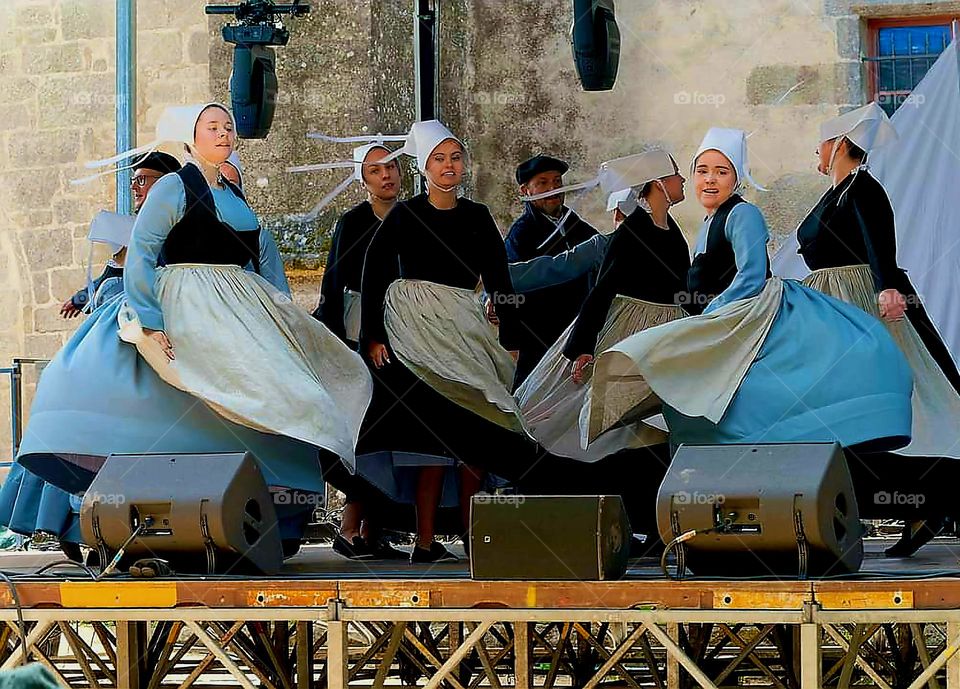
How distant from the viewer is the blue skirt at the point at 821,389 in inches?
Answer: 226

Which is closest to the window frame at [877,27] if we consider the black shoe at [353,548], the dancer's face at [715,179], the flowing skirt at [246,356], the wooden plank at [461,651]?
the dancer's face at [715,179]

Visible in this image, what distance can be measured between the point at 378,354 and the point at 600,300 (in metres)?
0.86

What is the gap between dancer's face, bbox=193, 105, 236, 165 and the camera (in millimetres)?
6188

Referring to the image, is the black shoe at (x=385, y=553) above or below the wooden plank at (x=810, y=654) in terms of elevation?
above

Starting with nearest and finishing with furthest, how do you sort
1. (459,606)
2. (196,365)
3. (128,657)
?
(459,606) < (128,657) < (196,365)

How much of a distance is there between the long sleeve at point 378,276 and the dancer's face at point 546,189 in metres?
1.32

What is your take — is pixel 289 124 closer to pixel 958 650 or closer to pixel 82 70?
→ pixel 82 70

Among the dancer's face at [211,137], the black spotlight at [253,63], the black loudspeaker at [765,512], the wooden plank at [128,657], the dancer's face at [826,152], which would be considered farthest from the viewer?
the black spotlight at [253,63]

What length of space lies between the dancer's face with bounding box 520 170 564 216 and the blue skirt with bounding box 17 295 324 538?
2.08m

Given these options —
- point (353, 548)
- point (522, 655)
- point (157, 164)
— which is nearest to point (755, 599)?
point (522, 655)

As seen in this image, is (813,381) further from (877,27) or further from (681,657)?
(877,27)

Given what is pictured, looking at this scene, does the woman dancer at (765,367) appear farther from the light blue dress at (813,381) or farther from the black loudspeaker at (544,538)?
the black loudspeaker at (544,538)

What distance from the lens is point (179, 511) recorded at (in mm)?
5305

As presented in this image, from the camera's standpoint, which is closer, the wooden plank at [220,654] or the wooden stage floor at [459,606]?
the wooden stage floor at [459,606]
